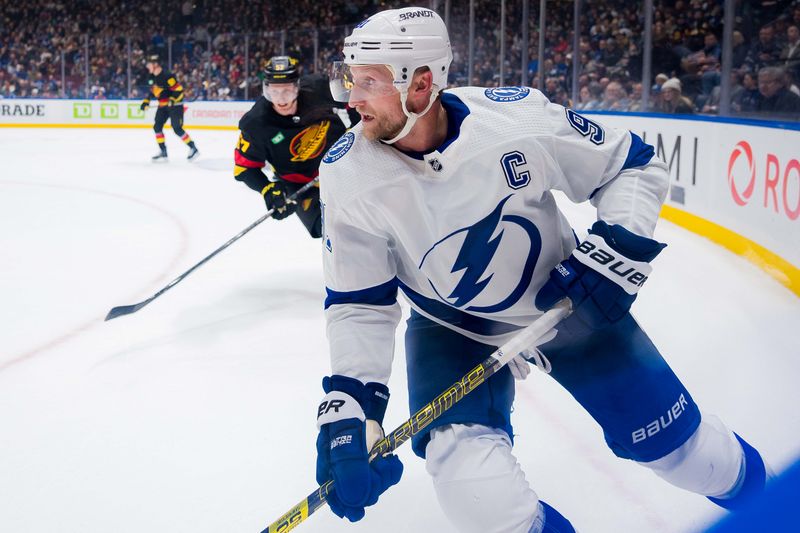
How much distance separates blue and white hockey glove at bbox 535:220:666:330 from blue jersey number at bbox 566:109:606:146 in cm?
22

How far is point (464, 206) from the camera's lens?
1.53m

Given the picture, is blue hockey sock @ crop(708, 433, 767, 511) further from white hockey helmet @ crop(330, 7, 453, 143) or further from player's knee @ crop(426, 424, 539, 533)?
white hockey helmet @ crop(330, 7, 453, 143)

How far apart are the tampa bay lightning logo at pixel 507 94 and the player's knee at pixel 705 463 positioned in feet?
2.65

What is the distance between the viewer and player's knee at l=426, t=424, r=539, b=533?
53.2 inches

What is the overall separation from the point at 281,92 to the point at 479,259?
2.28 meters

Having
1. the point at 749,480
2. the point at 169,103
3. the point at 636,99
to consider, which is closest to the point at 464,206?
the point at 749,480

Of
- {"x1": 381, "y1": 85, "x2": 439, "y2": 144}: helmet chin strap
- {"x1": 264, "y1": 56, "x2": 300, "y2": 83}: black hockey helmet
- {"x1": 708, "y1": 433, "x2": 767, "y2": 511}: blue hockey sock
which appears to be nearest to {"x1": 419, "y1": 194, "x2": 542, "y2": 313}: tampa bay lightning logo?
{"x1": 381, "y1": 85, "x2": 439, "y2": 144}: helmet chin strap

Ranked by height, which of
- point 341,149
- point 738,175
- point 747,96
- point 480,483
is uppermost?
point 747,96

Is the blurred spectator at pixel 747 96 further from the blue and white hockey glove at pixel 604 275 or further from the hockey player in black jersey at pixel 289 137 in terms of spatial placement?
the blue and white hockey glove at pixel 604 275

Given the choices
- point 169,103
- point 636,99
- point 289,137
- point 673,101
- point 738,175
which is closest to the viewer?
point 289,137

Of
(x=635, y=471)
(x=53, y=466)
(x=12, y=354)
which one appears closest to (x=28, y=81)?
(x=12, y=354)

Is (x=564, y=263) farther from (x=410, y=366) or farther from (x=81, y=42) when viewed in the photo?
(x=81, y=42)

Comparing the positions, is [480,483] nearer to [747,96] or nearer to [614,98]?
[747,96]

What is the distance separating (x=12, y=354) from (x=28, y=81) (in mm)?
13280
